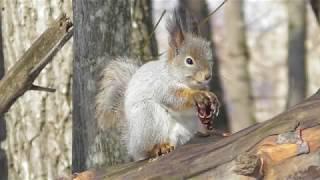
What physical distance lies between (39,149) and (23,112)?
0.18m

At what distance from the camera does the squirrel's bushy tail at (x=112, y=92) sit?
283 centimetres

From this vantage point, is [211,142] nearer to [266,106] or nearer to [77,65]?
[77,65]

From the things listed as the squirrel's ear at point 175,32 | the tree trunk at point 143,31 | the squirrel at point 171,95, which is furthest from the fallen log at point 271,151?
the tree trunk at point 143,31

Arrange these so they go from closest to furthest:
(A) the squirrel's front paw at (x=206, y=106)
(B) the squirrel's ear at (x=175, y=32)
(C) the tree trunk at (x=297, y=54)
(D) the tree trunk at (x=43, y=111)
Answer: (A) the squirrel's front paw at (x=206, y=106) < (B) the squirrel's ear at (x=175, y=32) < (D) the tree trunk at (x=43, y=111) < (C) the tree trunk at (x=297, y=54)

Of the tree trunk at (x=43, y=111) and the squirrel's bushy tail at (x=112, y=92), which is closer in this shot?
the squirrel's bushy tail at (x=112, y=92)

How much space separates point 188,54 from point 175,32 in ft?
0.28

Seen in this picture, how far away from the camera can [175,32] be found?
2.67 meters

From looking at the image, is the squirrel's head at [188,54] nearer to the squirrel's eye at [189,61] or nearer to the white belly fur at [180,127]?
the squirrel's eye at [189,61]

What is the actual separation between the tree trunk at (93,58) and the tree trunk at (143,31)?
21.9 inches

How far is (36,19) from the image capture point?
11.5 ft

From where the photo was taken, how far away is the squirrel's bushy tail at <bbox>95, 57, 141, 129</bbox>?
9.28 ft

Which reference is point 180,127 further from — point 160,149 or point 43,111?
point 43,111

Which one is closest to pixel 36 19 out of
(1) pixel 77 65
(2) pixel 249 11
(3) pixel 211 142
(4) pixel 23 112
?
(4) pixel 23 112

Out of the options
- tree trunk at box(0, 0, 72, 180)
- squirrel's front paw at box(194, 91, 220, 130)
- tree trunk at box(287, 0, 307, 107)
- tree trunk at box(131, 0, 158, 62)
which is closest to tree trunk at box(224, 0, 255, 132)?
tree trunk at box(287, 0, 307, 107)
